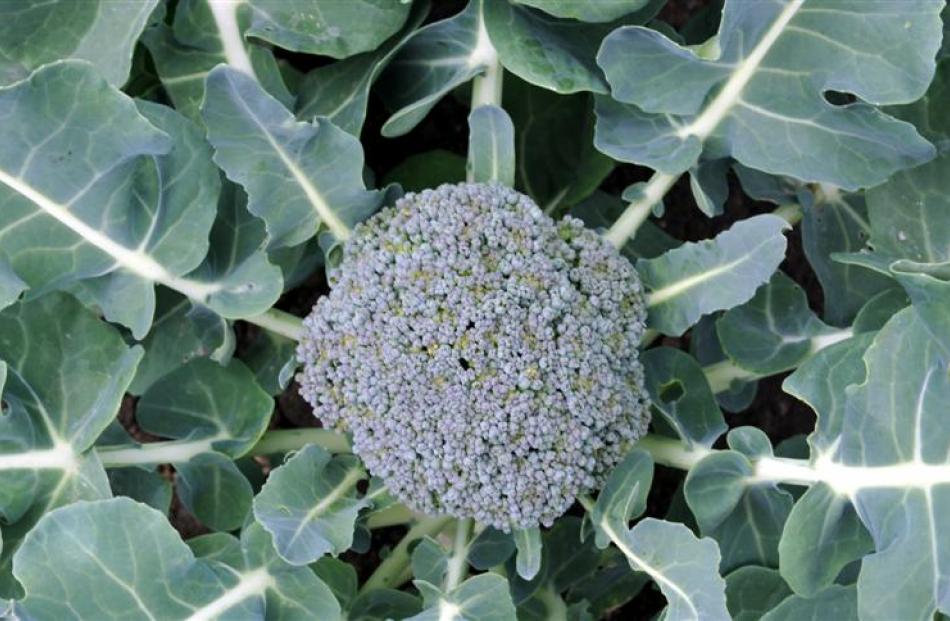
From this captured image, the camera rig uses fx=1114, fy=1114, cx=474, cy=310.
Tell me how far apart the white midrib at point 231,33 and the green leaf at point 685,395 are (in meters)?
0.69

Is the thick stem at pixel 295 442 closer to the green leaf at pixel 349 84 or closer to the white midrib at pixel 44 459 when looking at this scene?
the white midrib at pixel 44 459

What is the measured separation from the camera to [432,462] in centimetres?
139

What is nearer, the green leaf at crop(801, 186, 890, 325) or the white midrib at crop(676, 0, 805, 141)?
the white midrib at crop(676, 0, 805, 141)

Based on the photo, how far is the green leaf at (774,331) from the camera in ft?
5.18

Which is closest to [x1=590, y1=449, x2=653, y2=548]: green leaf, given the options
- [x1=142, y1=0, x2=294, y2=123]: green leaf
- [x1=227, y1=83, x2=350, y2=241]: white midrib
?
[x1=227, y1=83, x2=350, y2=241]: white midrib

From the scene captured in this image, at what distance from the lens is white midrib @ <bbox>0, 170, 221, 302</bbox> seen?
4.60 ft

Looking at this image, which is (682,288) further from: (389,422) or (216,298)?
(216,298)

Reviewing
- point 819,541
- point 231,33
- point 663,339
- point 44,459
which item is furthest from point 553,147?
point 44,459

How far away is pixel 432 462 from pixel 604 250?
1.15 feet

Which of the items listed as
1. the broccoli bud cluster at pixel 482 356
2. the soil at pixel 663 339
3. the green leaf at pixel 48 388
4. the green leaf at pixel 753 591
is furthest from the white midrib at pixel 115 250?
the green leaf at pixel 753 591

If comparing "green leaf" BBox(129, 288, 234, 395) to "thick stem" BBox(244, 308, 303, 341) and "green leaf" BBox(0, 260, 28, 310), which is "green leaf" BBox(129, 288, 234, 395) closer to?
A: "thick stem" BBox(244, 308, 303, 341)

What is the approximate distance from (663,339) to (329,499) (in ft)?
2.56

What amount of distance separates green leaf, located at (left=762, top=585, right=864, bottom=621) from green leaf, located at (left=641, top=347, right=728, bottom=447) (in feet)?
0.77

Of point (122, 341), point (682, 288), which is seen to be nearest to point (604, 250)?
point (682, 288)
